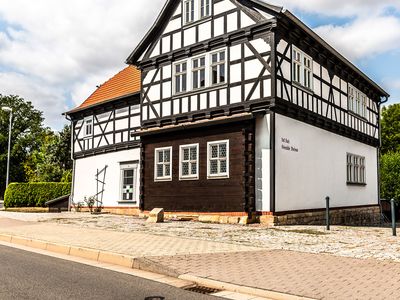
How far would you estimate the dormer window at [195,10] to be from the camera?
714 inches

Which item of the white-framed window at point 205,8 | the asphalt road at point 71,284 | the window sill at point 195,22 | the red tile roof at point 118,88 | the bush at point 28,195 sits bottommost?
the asphalt road at point 71,284

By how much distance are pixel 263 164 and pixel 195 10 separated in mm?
7365

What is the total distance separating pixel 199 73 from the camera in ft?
59.8

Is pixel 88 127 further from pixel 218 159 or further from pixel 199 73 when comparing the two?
pixel 218 159

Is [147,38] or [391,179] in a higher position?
[147,38]

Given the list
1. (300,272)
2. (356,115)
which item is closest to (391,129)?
(356,115)

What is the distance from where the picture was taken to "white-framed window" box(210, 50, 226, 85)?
57.2 ft

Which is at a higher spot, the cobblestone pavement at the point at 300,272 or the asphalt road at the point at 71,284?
the cobblestone pavement at the point at 300,272

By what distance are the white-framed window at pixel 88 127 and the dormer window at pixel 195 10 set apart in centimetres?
1013

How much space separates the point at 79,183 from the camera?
26062mm

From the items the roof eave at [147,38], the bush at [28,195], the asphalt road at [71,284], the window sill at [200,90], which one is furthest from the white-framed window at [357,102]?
the bush at [28,195]

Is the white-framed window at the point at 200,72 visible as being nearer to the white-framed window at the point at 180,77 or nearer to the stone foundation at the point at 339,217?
the white-framed window at the point at 180,77

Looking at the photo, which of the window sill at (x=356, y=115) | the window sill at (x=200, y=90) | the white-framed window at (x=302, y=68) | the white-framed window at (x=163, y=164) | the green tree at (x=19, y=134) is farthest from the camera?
the green tree at (x=19, y=134)

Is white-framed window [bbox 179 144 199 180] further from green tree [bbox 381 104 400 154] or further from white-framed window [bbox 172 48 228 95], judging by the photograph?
green tree [bbox 381 104 400 154]
